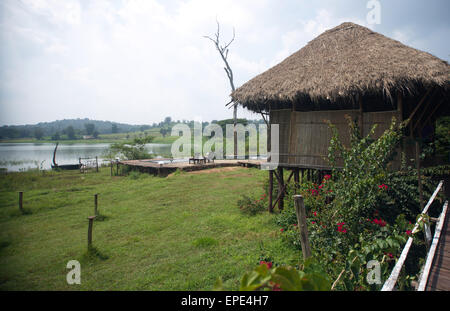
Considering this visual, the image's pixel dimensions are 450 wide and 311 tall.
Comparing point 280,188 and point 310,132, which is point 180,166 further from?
point 310,132

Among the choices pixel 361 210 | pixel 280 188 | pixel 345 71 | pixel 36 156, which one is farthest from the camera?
pixel 36 156

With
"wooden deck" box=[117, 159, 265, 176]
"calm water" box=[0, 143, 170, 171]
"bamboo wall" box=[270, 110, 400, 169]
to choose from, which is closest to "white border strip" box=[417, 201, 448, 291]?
"bamboo wall" box=[270, 110, 400, 169]

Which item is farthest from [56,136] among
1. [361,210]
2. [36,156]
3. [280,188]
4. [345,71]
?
[361,210]

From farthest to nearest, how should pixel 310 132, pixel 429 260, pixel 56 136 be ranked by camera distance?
pixel 56 136 → pixel 310 132 → pixel 429 260

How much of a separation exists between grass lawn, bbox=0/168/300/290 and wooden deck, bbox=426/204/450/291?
2053 millimetres

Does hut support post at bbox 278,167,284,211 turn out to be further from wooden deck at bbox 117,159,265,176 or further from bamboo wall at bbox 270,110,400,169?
wooden deck at bbox 117,159,265,176

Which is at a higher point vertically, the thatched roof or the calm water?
the thatched roof

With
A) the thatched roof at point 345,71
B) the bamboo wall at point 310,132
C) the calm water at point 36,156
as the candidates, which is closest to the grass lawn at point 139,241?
the bamboo wall at point 310,132

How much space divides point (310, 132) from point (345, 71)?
171 cm

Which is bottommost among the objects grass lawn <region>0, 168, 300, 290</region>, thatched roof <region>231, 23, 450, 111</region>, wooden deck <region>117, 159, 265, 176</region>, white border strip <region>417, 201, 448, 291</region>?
grass lawn <region>0, 168, 300, 290</region>

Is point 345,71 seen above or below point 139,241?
above

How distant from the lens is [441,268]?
9.15 feet

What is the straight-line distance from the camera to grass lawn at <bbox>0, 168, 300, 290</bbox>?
13.9 feet

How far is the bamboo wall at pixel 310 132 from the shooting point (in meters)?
6.36
